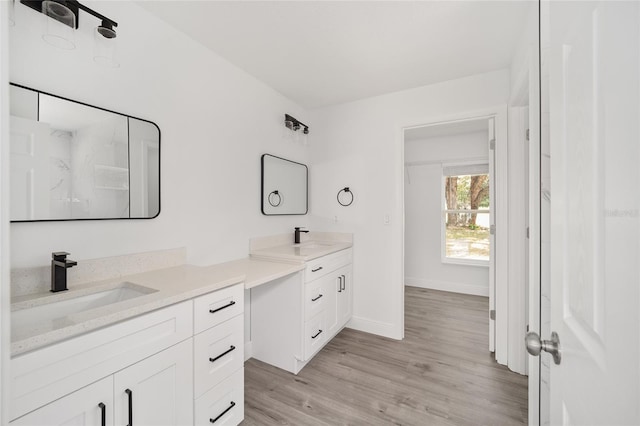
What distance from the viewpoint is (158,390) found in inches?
45.1

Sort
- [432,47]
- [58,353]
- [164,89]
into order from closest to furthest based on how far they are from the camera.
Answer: [58,353] < [164,89] < [432,47]

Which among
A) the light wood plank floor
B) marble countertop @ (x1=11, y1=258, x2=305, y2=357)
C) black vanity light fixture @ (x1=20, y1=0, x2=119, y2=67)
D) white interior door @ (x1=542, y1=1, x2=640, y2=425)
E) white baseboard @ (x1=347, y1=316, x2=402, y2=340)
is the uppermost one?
black vanity light fixture @ (x1=20, y1=0, x2=119, y2=67)

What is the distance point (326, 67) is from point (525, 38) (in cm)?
137

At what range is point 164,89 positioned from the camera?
5.69 feet

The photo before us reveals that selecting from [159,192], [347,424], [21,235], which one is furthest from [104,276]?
[347,424]

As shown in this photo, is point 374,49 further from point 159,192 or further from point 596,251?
point 596,251

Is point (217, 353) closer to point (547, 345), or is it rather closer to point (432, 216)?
point (547, 345)

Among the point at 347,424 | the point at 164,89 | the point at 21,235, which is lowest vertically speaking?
the point at 347,424

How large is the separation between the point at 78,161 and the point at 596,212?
1.89 metres

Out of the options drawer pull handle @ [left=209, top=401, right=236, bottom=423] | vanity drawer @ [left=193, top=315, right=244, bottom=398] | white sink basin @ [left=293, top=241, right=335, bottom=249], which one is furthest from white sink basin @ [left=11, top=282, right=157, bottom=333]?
white sink basin @ [left=293, top=241, right=335, bottom=249]

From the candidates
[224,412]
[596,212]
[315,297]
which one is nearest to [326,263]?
[315,297]

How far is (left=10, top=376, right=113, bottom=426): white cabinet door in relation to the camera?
0.84 metres

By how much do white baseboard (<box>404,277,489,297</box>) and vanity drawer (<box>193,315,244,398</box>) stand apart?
3.65 meters

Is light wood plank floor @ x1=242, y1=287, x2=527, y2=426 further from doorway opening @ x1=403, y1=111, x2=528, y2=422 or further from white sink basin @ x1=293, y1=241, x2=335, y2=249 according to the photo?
white sink basin @ x1=293, y1=241, x2=335, y2=249
